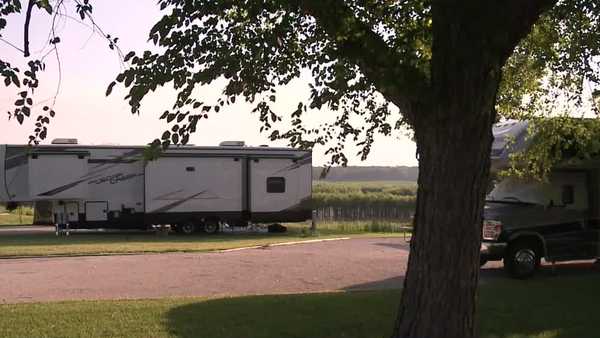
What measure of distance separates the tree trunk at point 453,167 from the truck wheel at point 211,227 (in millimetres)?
20543

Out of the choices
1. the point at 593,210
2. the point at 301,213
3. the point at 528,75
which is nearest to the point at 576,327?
the point at 528,75

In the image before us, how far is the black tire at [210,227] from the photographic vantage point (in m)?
25.1

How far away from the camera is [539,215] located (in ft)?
42.5

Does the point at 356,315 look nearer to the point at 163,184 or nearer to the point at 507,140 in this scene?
the point at 507,140

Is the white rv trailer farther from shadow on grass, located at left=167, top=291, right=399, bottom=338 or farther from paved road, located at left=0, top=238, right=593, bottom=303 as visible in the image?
shadow on grass, located at left=167, top=291, right=399, bottom=338

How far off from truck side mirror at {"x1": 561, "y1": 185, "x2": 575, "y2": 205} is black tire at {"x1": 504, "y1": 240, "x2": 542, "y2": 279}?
1.27 metres

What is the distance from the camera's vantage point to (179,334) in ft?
24.5

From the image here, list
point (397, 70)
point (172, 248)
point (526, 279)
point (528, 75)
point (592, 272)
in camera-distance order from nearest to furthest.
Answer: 1. point (397, 70)
2. point (528, 75)
3. point (526, 279)
4. point (592, 272)
5. point (172, 248)

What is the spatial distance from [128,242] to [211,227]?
5.03 meters

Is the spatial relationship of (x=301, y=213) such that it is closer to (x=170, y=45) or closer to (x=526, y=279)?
(x=526, y=279)

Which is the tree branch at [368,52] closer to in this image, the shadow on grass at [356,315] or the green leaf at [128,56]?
the green leaf at [128,56]

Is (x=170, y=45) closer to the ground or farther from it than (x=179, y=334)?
farther from it

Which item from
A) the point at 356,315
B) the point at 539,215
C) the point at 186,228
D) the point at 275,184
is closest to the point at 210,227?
the point at 186,228

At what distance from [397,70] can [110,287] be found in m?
8.71
